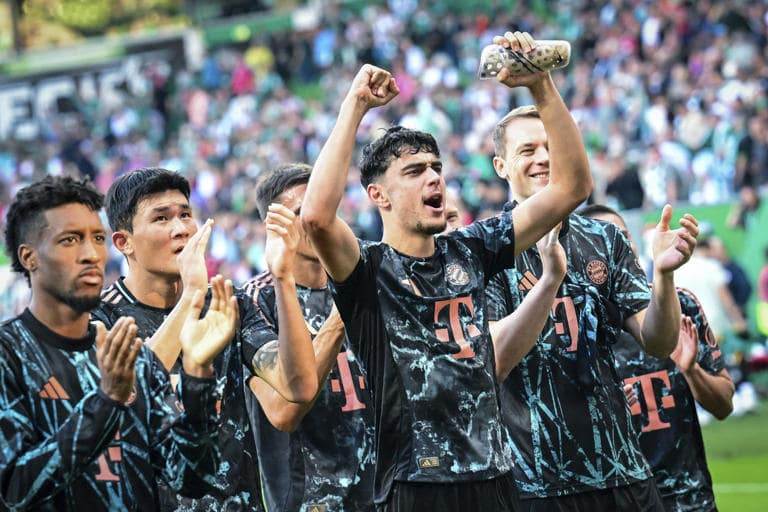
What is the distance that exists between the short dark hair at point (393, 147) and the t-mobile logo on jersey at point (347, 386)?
955 mm

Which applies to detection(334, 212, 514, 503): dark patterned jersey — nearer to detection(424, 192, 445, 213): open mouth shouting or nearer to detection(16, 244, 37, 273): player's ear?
detection(424, 192, 445, 213): open mouth shouting

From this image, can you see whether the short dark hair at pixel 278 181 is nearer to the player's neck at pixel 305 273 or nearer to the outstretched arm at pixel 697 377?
the player's neck at pixel 305 273

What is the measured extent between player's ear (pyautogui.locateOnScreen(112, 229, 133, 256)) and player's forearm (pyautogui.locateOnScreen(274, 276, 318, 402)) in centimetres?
92

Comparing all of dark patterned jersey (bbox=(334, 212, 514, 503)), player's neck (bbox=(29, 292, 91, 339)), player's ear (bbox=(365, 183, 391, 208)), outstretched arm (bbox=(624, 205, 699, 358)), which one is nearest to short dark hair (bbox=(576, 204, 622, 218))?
outstretched arm (bbox=(624, 205, 699, 358))

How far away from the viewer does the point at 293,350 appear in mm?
4547

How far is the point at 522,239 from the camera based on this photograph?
5.03 meters

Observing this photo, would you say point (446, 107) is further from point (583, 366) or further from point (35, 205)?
point (35, 205)

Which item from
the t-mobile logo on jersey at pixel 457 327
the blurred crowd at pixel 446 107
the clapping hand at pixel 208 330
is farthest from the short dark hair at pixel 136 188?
the blurred crowd at pixel 446 107

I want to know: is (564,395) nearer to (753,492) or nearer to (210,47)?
(753,492)

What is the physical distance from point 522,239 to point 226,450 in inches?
59.6

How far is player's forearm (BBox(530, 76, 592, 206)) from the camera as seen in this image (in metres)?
4.88

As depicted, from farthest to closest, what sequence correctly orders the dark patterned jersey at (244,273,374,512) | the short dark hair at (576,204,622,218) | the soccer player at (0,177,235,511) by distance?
the short dark hair at (576,204,622,218)
the dark patterned jersey at (244,273,374,512)
the soccer player at (0,177,235,511)

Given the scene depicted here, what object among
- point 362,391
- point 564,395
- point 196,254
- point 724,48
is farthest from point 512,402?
point 724,48

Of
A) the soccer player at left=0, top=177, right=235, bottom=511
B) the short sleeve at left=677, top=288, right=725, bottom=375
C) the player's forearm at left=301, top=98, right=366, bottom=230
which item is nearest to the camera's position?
the soccer player at left=0, top=177, right=235, bottom=511
